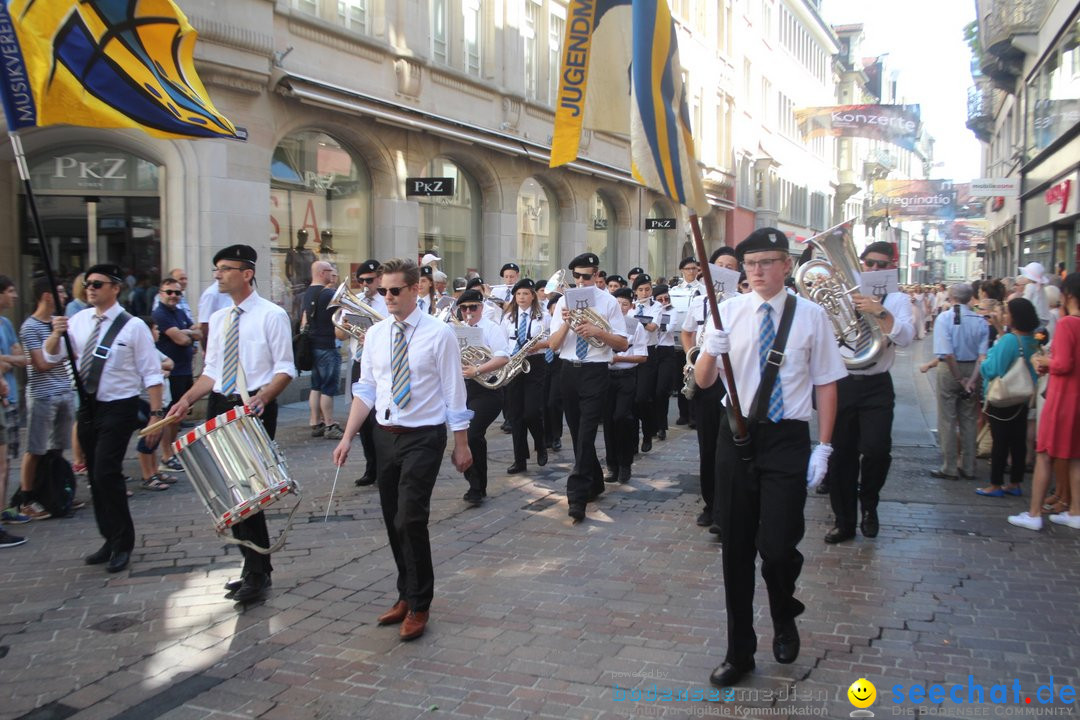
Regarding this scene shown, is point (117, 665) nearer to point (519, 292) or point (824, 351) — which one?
point (824, 351)

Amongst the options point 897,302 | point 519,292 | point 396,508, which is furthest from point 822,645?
point 519,292

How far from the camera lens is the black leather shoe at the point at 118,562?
20.2ft

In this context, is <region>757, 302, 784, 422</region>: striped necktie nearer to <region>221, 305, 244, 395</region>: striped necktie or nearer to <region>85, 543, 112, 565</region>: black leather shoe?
<region>221, 305, 244, 395</region>: striped necktie

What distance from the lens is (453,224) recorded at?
21.0m

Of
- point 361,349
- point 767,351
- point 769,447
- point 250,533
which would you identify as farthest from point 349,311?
point 769,447

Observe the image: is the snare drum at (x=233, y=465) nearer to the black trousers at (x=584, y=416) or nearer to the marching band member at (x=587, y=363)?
the black trousers at (x=584, y=416)

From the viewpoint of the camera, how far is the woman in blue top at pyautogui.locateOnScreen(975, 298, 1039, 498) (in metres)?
8.29

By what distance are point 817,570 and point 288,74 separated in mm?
12401

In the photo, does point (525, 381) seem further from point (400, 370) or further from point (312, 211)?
point (312, 211)

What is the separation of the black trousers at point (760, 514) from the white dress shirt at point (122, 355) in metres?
4.19

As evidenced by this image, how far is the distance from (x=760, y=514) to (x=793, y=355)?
31.3 inches

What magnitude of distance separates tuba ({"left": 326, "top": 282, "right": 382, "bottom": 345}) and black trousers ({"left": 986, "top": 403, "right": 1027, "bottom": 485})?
19.1 ft

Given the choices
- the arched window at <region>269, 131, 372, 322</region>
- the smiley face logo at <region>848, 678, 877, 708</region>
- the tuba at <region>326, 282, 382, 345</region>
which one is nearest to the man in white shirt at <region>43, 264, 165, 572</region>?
the tuba at <region>326, 282, 382, 345</region>

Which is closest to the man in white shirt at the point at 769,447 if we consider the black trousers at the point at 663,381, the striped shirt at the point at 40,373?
the striped shirt at the point at 40,373
